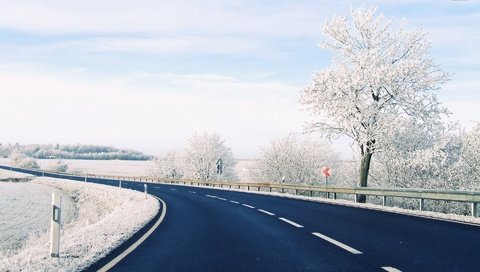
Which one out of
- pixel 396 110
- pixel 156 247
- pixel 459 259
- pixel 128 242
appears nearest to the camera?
pixel 459 259

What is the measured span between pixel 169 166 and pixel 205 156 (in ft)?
46.9

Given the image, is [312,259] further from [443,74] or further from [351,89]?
[443,74]

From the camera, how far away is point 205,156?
2852 inches

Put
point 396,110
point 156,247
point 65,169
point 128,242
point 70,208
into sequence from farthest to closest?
1. point 65,169
2. point 70,208
3. point 396,110
4. point 128,242
5. point 156,247

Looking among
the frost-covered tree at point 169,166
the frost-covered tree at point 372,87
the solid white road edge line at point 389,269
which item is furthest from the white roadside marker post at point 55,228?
the frost-covered tree at point 169,166

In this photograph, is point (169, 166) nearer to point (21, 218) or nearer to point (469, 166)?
point (21, 218)

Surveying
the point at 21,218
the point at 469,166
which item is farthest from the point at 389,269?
the point at 469,166

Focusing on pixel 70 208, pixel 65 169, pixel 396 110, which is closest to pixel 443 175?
pixel 396 110

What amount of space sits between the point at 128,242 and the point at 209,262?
3081mm

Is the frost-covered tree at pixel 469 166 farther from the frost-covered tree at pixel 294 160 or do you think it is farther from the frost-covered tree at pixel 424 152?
the frost-covered tree at pixel 294 160

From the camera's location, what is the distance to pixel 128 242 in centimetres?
935

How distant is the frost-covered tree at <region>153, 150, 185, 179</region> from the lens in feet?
273

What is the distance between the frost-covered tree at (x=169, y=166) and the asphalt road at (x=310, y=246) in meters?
71.0

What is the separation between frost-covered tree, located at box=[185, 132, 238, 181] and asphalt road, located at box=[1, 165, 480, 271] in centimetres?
5953
